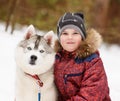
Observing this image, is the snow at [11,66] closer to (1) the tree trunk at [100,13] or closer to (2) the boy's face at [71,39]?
(2) the boy's face at [71,39]

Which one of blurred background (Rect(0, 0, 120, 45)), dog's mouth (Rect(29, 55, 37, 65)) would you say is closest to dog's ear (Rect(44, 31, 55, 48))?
dog's mouth (Rect(29, 55, 37, 65))

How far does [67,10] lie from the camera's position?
465 inches

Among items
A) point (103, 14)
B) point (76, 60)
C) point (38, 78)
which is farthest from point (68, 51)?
point (103, 14)

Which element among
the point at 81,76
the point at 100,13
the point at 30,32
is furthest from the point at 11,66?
the point at 100,13

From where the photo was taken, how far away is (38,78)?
3822mm

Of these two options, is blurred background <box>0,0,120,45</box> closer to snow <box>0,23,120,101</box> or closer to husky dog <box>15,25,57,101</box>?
snow <box>0,23,120,101</box>

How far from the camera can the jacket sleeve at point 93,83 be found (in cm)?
376

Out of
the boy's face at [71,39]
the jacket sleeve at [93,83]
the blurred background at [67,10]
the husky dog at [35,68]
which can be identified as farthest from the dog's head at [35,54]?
the blurred background at [67,10]

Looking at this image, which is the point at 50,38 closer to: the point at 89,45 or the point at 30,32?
the point at 30,32

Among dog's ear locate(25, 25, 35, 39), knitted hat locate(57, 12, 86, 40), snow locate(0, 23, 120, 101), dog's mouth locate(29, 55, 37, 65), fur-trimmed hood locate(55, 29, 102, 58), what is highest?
knitted hat locate(57, 12, 86, 40)

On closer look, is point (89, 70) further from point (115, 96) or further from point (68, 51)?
point (115, 96)

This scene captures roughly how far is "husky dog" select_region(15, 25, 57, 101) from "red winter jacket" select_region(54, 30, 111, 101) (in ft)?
0.35

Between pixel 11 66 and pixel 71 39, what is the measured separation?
2.21 meters

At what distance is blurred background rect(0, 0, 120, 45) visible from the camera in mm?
11086
